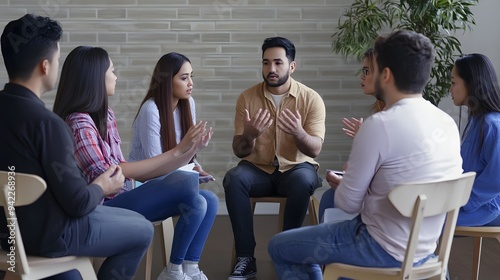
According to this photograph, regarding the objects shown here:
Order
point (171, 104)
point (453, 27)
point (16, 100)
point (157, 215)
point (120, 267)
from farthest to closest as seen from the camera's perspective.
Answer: point (453, 27) → point (171, 104) → point (157, 215) → point (120, 267) → point (16, 100)

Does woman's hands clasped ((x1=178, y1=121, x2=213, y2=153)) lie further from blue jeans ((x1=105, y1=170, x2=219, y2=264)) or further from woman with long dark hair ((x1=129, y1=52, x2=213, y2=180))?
woman with long dark hair ((x1=129, y1=52, x2=213, y2=180))

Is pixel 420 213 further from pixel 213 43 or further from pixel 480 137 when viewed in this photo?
pixel 213 43

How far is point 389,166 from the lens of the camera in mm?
2393

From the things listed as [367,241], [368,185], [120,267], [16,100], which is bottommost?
[120,267]

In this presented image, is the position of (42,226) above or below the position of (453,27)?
below

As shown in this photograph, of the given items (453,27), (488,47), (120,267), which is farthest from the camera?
(488,47)

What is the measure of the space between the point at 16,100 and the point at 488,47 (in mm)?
3759

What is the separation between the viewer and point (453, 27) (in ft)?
15.4

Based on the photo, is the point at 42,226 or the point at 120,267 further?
the point at 120,267

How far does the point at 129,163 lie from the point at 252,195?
1.01 metres

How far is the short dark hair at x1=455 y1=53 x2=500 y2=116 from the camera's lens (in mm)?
3328

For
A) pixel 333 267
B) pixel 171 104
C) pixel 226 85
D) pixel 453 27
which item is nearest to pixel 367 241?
pixel 333 267

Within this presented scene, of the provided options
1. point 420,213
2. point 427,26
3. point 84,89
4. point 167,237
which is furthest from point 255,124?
point 420,213

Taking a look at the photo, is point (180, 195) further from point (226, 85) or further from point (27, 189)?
point (226, 85)
